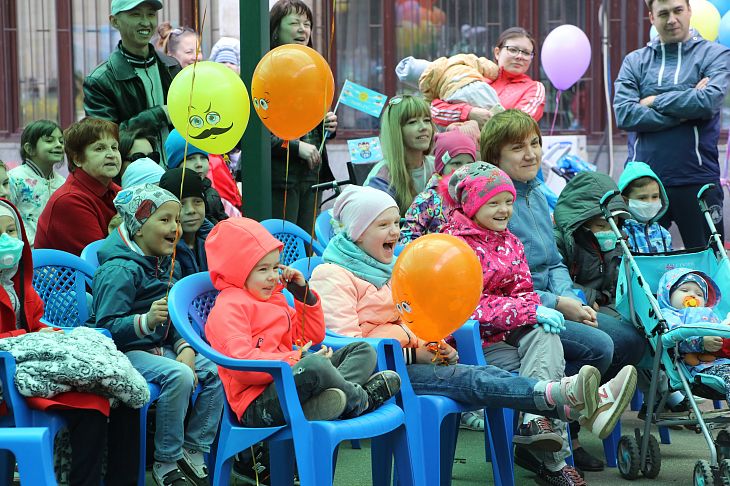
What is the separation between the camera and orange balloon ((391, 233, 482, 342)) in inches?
156

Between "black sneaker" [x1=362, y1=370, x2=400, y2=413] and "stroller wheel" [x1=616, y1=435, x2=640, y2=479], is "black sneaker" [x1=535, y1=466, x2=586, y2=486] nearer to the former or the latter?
"stroller wheel" [x1=616, y1=435, x2=640, y2=479]

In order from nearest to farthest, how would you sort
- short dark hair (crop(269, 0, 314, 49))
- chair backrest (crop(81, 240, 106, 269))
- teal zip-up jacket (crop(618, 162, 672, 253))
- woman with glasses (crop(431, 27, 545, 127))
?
chair backrest (crop(81, 240, 106, 269)) < teal zip-up jacket (crop(618, 162, 672, 253)) < short dark hair (crop(269, 0, 314, 49)) < woman with glasses (crop(431, 27, 545, 127))

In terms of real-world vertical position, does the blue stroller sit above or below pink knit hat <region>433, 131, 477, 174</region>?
below

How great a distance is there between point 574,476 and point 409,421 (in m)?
0.94

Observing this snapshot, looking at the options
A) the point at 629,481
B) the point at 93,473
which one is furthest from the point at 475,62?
the point at 93,473

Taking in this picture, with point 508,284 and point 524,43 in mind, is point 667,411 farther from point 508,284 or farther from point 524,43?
point 524,43

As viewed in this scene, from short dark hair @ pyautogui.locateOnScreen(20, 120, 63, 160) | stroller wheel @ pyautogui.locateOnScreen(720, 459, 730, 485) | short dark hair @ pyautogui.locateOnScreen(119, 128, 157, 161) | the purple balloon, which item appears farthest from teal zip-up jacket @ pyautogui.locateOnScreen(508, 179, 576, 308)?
the purple balloon

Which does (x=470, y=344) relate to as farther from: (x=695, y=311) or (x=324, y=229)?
(x=324, y=229)

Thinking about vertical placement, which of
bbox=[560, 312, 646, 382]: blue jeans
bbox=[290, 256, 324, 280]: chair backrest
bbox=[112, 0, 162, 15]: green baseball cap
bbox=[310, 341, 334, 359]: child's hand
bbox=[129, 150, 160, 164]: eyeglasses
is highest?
bbox=[112, 0, 162, 15]: green baseball cap

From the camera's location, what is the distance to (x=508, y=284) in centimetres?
466

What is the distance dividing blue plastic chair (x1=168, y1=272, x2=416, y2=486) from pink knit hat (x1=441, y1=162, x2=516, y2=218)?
1.10 m

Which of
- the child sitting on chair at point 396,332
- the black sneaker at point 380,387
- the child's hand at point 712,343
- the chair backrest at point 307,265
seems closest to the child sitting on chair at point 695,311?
the child's hand at point 712,343

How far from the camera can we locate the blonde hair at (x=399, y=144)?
5.71 m

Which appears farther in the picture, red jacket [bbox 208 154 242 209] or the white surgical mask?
red jacket [bbox 208 154 242 209]
